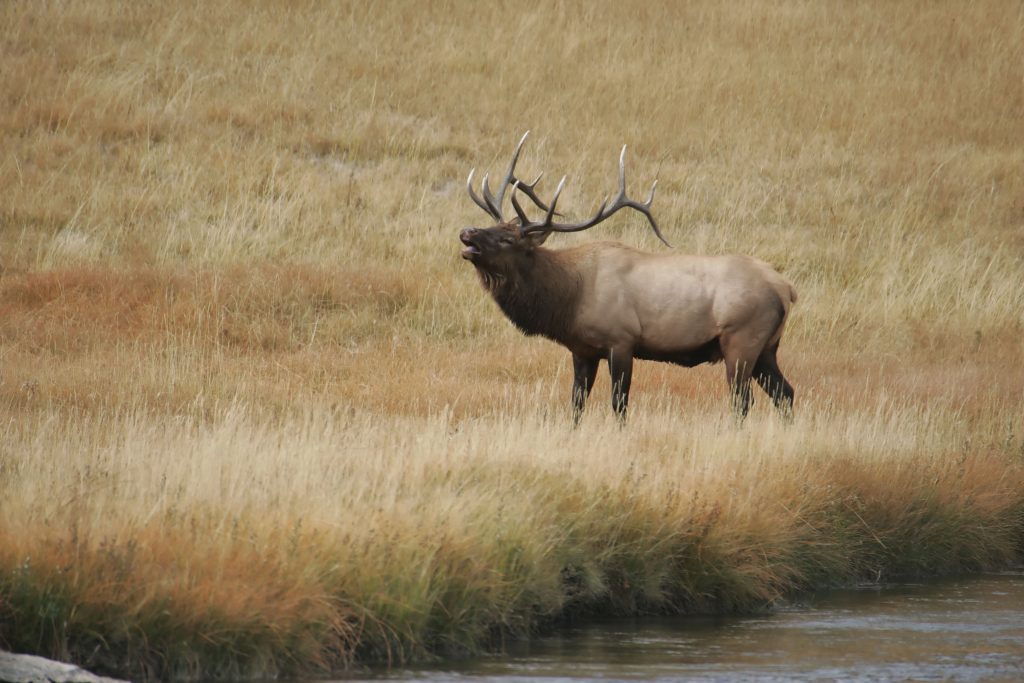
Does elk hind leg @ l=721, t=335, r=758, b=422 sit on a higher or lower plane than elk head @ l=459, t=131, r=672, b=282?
lower

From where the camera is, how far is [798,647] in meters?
7.68

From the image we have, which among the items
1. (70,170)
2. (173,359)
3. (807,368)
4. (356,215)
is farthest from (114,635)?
(70,170)

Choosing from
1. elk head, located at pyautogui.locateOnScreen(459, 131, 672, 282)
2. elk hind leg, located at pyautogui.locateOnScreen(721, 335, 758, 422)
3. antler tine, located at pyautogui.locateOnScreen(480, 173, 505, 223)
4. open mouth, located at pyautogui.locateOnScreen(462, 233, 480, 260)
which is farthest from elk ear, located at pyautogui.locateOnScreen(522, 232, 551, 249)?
elk hind leg, located at pyautogui.locateOnScreen(721, 335, 758, 422)

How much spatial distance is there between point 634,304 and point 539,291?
2.62 ft

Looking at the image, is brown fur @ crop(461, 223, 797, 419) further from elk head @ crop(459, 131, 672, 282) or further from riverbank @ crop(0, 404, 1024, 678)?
riverbank @ crop(0, 404, 1024, 678)

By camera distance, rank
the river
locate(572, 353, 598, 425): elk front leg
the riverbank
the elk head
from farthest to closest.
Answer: locate(572, 353, 598, 425): elk front leg → the elk head → the river → the riverbank

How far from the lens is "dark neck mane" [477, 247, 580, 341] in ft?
38.8

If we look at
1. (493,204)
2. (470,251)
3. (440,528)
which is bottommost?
(440,528)

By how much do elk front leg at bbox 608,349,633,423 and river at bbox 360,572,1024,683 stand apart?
2.76 m

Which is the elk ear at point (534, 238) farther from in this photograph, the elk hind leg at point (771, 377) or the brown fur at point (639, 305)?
the elk hind leg at point (771, 377)

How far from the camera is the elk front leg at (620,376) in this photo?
11.5m

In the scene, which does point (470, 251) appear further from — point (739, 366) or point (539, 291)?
point (739, 366)

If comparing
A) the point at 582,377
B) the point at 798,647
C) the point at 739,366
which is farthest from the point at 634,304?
the point at 798,647

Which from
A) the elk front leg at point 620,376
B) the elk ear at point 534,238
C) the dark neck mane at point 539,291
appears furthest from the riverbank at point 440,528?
the elk ear at point 534,238
